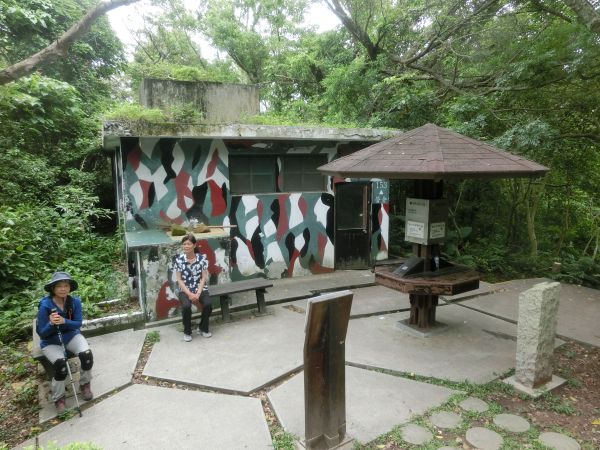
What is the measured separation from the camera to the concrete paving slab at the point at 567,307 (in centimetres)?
556

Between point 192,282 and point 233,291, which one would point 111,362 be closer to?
point 192,282

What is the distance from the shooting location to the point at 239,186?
24.6 ft

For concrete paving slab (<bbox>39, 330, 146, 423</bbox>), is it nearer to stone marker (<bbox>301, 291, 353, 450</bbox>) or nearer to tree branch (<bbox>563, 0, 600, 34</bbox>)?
stone marker (<bbox>301, 291, 353, 450</bbox>)

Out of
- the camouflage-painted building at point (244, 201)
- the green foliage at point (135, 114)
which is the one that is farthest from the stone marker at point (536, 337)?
the green foliage at point (135, 114)

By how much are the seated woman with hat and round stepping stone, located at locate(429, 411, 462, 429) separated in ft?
11.1

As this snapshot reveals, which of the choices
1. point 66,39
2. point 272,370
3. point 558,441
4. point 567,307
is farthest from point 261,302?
point 567,307

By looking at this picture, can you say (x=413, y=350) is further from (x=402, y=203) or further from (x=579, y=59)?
(x=402, y=203)

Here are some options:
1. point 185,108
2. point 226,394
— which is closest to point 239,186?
point 185,108

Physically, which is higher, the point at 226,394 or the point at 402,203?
the point at 402,203

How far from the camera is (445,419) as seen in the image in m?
3.53

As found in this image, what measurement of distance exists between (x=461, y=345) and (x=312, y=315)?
3219 mm

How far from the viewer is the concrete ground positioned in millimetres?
3402

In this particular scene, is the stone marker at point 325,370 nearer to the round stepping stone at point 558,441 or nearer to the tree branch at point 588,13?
the round stepping stone at point 558,441

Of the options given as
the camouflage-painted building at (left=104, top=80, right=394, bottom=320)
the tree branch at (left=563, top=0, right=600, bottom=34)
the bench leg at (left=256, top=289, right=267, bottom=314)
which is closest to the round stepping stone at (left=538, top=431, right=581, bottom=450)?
the bench leg at (left=256, top=289, right=267, bottom=314)
